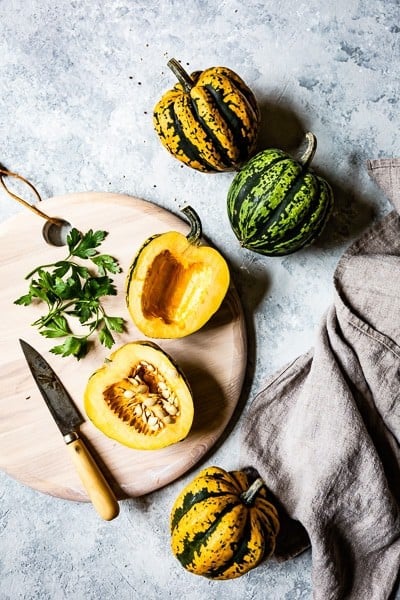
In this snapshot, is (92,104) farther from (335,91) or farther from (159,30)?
(335,91)

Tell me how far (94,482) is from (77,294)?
426 mm

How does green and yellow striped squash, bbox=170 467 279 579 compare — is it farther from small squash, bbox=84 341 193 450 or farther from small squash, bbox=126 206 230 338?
small squash, bbox=126 206 230 338

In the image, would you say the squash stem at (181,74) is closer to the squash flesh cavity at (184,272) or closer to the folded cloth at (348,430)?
the squash flesh cavity at (184,272)

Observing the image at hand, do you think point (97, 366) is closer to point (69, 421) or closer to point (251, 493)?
point (69, 421)

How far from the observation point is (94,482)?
1.53 m

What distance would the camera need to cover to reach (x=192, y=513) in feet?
4.73

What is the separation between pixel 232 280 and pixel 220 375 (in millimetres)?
227

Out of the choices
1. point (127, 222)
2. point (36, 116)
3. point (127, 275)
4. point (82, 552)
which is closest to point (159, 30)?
point (36, 116)

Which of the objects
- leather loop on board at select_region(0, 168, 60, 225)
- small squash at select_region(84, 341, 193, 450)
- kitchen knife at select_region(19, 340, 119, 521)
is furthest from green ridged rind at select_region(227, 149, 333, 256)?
A: kitchen knife at select_region(19, 340, 119, 521)

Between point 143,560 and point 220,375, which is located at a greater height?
point 220,375

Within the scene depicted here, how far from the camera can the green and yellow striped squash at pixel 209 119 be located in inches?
56.6

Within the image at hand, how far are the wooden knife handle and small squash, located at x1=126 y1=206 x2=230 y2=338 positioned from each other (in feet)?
1.09

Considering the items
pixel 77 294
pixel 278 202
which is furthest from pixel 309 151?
pixel 77 294

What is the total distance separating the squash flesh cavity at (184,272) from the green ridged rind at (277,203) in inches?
3.9
